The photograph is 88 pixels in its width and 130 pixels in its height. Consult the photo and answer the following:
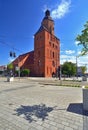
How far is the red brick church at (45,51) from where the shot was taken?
69.2 metres

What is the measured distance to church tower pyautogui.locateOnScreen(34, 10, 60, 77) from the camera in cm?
6912

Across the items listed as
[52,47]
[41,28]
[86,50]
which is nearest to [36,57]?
[52,47]

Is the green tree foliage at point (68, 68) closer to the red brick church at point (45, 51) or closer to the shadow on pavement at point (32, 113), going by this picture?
the red brick church at point (45, 51)

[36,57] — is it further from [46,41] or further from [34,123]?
[34,123]

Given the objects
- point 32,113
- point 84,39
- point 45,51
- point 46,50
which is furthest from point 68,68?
point 32,113

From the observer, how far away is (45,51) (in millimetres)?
68750

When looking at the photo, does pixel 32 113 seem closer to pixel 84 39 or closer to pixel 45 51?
pixel 84 39

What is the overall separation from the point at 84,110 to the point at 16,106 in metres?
3.46

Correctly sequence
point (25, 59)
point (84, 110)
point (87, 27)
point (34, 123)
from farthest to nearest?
point (25, 59), point (87, 27), point (84, 110), point (34, 123)

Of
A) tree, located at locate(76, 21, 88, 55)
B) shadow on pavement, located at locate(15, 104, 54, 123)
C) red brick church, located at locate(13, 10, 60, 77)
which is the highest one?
red brick church, located at locate(13, 10, 60, 77)

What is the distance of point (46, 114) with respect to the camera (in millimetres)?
6715

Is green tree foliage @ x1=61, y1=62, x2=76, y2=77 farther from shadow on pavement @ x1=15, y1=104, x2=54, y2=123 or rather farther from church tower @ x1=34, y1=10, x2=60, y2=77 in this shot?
shadow on pavement @ x1=15, y1=104, x2=54, y2=123

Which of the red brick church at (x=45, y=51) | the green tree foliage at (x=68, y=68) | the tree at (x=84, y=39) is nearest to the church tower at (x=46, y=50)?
the red brick church at (x=45, y=51)

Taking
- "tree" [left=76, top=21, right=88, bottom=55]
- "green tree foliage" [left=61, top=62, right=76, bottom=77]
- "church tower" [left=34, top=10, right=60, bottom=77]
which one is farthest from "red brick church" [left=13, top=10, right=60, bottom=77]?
"tree" [left=76, top=21, right=88, bottom=55]
